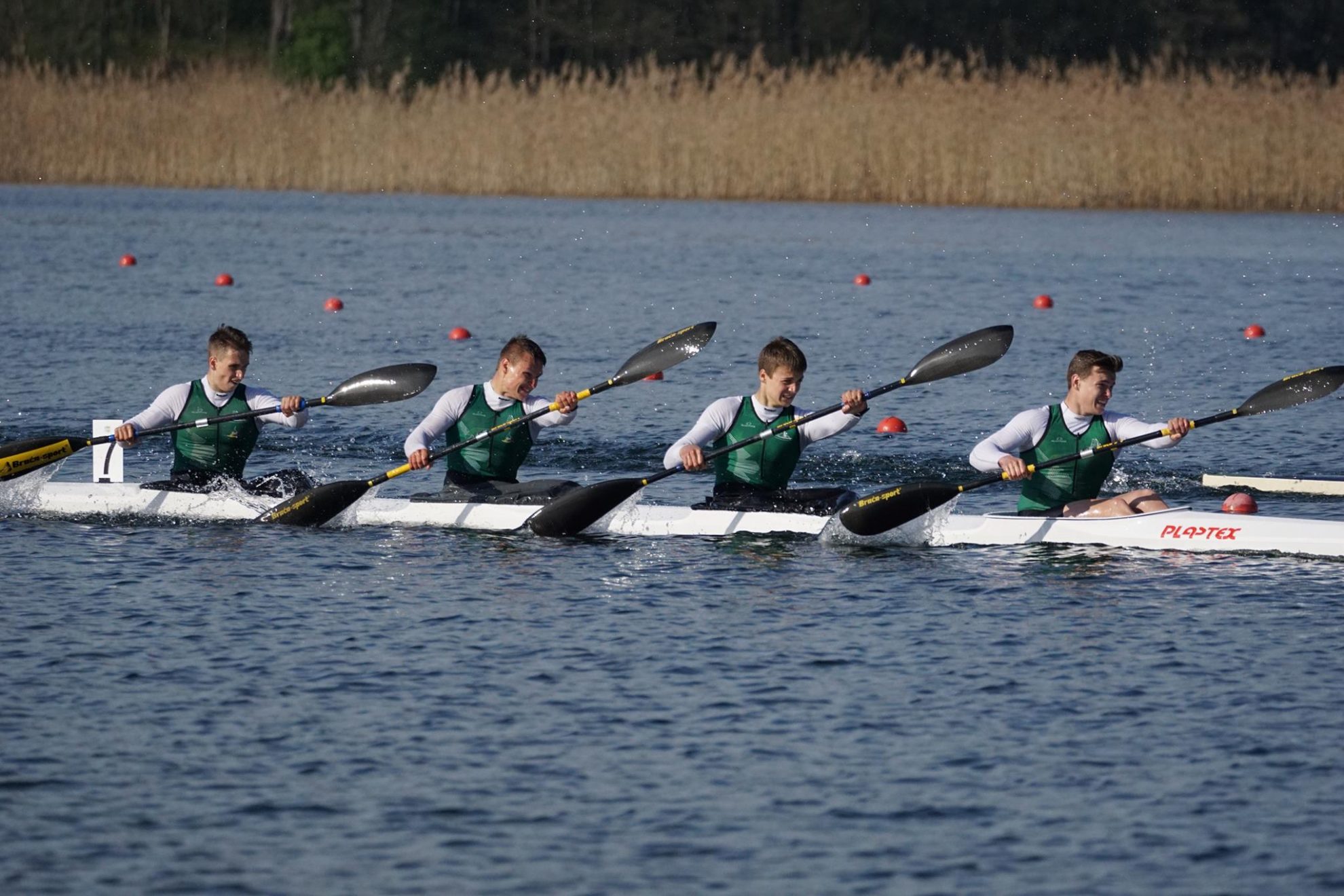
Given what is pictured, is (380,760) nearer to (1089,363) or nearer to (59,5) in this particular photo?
(1089,363)

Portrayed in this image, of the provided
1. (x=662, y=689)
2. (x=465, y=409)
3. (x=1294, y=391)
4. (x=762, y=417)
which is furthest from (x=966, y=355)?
(x=662, y=689)

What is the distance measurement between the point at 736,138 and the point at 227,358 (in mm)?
20953

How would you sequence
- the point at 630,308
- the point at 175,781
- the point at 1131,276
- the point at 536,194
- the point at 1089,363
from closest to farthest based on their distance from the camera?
1. the point at 175,781
2. the point at 1089,363
3. the point at 630,308
4. the point at 1131,276
5. the point at 536,194

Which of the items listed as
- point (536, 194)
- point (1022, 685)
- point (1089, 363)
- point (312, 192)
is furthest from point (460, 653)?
point (312, 192)

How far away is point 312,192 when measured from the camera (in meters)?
36.1

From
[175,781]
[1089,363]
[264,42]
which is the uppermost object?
[264,42]

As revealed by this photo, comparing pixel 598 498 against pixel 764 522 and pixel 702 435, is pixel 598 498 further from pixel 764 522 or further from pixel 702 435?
pixel 764 522

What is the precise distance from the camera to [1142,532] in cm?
1135

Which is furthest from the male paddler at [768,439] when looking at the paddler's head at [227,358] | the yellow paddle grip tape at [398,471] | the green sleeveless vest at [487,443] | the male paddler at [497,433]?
the paddler's head at [227,358]

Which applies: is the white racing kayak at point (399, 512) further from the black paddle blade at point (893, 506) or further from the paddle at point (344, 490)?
the black paddle blade at point (893, 506)

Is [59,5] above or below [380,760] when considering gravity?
above

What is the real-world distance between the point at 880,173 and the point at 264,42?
112 ft

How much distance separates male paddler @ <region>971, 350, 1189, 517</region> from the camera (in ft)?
36.6

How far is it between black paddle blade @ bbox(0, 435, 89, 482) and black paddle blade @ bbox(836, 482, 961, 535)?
457cm
